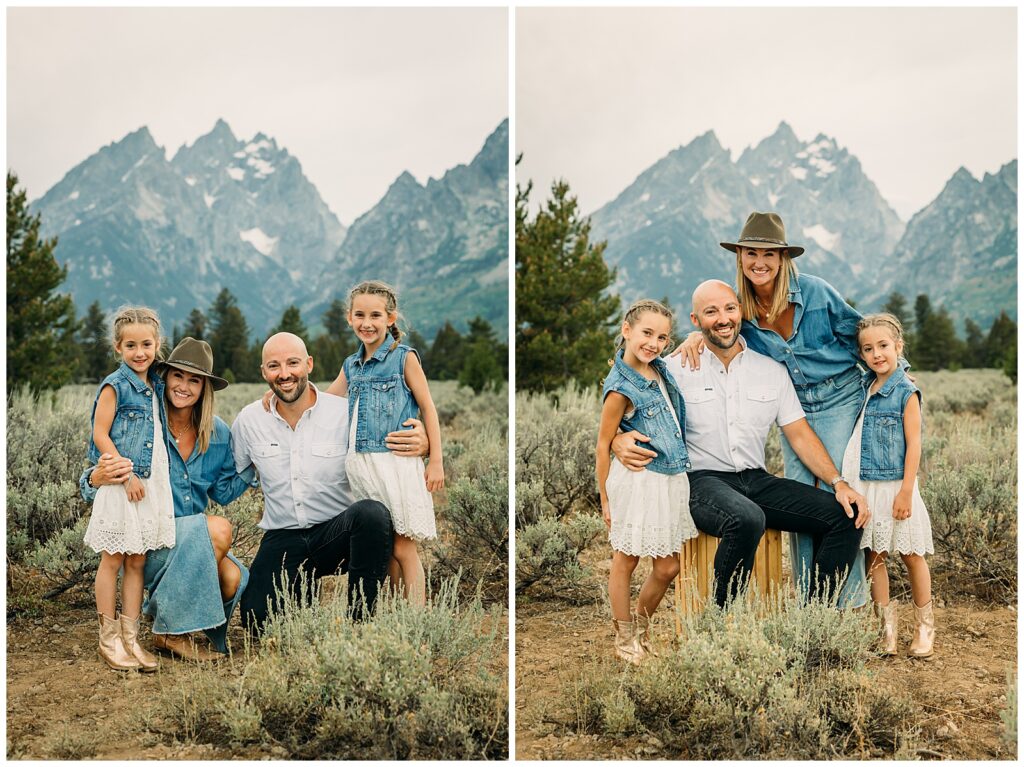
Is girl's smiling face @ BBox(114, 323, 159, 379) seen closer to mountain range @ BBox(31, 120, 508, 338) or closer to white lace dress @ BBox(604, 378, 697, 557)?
white lace dress @ BBox(604, 378, 697, 557)

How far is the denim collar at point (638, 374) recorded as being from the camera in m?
3.40

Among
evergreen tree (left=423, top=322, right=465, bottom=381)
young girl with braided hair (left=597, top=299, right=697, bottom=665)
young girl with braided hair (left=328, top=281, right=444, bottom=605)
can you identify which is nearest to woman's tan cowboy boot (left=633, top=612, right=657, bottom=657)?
young girl with braided hair (left=597, top=299, right=697, bottom=665)

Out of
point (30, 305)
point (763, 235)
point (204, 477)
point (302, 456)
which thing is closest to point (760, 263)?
point (763, 235)

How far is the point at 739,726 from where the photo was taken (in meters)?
2.99

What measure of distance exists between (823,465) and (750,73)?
1779 inches

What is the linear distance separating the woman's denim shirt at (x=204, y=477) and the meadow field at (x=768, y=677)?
1.33 metres

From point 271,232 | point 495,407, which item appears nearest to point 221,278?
point 271,232

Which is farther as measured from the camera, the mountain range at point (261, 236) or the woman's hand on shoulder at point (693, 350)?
the mountain range at point (261, 236)

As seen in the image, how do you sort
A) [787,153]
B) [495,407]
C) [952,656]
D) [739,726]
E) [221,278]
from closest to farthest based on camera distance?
[739,726]
[952,656]
[495,407]
[221,278]
[787,153]

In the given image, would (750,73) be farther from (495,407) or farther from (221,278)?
(495,407)

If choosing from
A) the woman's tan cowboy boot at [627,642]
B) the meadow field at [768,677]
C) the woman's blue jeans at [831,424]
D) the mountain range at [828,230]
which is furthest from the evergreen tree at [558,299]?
the mountain range at [828,230]

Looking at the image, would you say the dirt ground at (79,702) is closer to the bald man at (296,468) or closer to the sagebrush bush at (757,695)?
the bald man at (296,468)

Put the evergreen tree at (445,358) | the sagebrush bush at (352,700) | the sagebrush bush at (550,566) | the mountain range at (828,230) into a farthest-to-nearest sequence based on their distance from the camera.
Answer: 1. the mountain range at (828,230)
2. the evergreen tree at (445,358)
3. the sagebrush bush at (550,566)
4. the sagebrush bush at (352,700)

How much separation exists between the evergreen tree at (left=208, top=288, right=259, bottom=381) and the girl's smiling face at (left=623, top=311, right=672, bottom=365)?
12601 mm
